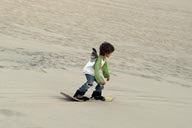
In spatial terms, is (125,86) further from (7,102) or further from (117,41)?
(117,41)

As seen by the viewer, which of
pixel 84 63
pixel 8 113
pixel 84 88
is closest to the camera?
pixel 8 113

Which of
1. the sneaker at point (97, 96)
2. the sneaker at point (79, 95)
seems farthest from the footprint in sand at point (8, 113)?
the sneaker at point (97, 96)

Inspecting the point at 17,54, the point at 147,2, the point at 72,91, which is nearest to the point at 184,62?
the point at 17,54

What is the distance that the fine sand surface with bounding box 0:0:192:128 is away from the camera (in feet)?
20.0

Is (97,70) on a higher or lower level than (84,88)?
higher

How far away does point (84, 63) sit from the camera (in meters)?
10.3

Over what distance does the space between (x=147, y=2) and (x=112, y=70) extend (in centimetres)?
1901

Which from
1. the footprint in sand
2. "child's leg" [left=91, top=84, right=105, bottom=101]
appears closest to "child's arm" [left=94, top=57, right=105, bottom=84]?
"child's leg" [left=91, top=84, right=105, bottom=101]

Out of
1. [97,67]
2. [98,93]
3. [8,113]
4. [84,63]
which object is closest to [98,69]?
[97,67]

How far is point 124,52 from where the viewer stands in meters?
12.9

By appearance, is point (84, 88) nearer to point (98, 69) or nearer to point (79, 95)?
point (79, 95)

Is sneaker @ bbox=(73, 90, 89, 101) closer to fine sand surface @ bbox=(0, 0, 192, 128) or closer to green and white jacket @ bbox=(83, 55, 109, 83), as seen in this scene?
fine sand surface @ bbox=(0, 0, 192, 128)

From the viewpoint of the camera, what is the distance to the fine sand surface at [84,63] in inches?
240

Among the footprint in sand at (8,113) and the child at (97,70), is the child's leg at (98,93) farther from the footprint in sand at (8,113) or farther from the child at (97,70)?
the footprint in sand at (8,113)
